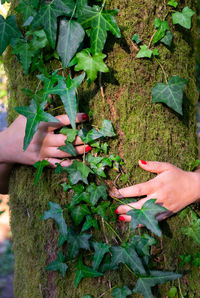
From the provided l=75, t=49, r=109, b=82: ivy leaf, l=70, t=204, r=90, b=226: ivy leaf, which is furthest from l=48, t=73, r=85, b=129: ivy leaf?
l=70, t=204, r=90, b=226: ivy leaf

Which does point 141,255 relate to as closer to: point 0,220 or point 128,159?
point 128,159

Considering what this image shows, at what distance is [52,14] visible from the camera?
123 centimetres

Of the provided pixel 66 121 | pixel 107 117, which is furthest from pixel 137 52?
pixel 66 121

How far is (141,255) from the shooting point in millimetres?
1257

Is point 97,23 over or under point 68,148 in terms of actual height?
over

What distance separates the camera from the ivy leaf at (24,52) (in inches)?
53.1

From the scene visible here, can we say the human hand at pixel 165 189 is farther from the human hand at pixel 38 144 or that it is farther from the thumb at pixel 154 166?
the human hand at pixel 38 144

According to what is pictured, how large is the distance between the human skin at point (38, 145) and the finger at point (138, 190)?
0.28 m

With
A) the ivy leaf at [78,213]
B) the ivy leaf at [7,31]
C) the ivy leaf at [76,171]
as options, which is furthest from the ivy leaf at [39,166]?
the ivy leaf at [7,31]

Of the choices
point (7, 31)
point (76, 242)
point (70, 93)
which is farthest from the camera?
point (7, 31)

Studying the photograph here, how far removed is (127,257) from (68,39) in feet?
3.37

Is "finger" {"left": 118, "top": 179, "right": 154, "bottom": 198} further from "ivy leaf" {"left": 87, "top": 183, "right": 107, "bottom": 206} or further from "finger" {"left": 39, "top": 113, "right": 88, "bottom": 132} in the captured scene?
"finger" {"left": 39, "top": 113, "right": 88, "bottom": 132}

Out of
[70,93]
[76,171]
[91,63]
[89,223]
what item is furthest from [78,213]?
[91,63]

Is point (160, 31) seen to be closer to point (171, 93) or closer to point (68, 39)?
point (171, 93)
